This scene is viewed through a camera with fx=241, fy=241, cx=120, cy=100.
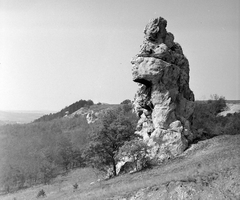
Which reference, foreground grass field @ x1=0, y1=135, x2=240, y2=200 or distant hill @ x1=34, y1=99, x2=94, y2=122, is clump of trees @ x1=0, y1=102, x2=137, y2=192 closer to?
foreground grass field @ x1=0, y1=135, x2=240, y2=200

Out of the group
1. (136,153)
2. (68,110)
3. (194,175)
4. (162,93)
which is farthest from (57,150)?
(68,110)

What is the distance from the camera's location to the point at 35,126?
123125 mm


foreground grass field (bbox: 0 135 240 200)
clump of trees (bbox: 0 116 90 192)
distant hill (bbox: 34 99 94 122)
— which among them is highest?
distant hill (bbox: 34 99 94 122)

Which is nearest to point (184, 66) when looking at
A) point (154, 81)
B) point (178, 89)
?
point (178, 89)

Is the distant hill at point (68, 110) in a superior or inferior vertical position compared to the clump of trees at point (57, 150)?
superior

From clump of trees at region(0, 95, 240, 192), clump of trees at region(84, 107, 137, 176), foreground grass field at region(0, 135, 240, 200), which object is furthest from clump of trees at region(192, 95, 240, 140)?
clump of trees at region(84, 107, 137, 176)

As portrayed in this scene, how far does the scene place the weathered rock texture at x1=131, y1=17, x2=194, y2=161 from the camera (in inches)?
1156

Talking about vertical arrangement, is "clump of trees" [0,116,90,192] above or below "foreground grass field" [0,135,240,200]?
below

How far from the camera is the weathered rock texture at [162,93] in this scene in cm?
2936

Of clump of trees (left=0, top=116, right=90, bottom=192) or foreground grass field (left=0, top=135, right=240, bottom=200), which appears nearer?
foreground grass field (left=0, top=135, right=240, bottom=200)

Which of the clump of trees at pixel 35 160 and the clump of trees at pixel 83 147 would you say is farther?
the clump of trees at pixel 35 160

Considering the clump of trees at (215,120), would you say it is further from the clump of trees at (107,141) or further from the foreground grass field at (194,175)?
the clump of trees at (107,141)

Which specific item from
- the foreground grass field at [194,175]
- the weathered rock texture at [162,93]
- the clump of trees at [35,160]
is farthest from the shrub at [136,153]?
the clump of trees at [35,160]

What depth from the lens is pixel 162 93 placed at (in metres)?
31.9
